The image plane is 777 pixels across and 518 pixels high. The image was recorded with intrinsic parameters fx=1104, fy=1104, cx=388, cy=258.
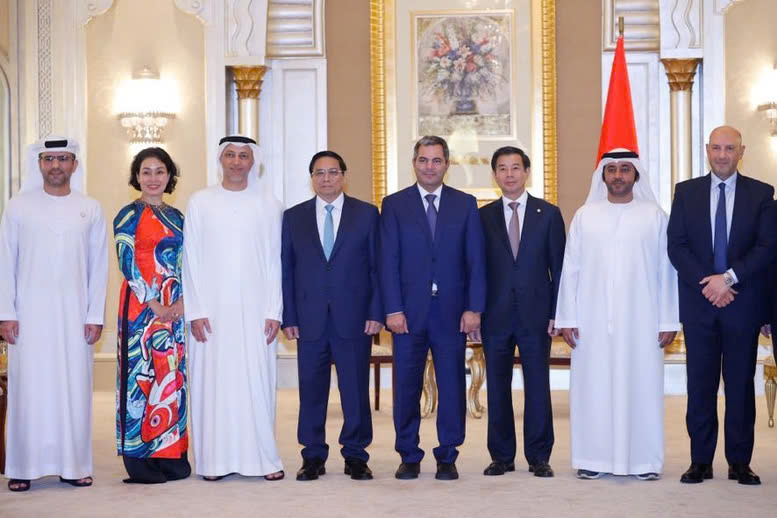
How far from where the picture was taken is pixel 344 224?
5527 mm

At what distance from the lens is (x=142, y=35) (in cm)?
922

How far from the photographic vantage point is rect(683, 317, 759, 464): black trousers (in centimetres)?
526

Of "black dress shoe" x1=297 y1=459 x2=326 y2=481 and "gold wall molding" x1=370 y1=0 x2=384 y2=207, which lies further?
"gold wall molding" x1=370 y1=0 x2=384 y2=207

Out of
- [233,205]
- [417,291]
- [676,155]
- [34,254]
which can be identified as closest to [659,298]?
[417,291]

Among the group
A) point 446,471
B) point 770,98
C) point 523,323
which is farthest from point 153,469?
point 770,98

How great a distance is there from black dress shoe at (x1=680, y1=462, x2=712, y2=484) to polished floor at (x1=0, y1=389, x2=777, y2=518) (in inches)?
1.7

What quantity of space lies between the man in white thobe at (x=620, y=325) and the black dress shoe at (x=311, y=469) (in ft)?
4.15

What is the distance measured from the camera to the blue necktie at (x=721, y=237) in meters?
5.29

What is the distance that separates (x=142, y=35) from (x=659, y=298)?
5.45 metres

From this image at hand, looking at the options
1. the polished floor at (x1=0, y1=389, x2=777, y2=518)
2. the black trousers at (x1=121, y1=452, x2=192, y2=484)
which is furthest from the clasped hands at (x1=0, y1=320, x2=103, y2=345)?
the polished floor at (x1=0, y1=389, x2=777, y2=518)

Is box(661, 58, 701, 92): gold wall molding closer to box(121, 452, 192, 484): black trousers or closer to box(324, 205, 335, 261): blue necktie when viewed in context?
box(324, 205, 335, 261): blue necktie

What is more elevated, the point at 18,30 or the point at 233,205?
the point at 18,30

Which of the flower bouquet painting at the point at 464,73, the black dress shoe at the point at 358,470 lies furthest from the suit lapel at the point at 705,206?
the flower bouquet painting at the point at 464,73

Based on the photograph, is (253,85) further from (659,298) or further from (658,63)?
(659,298)
